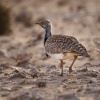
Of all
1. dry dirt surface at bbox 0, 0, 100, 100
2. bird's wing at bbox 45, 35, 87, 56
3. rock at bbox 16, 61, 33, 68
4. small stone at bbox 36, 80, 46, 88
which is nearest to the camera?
dry dirt surface at bbox 0, 0, 100, 100

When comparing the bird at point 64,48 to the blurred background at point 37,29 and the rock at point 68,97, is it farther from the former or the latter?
the blurred background at point 37,29

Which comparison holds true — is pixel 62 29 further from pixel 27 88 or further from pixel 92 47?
pixel 27 88

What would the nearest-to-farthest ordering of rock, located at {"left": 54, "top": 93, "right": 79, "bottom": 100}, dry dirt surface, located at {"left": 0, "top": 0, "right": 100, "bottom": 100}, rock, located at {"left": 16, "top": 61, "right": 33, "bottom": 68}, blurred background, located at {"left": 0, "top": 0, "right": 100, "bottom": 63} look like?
rock, located at {"left": 54, "top": 93, "right": 79, "bottom": 100}, dry dirt surface, located at {"left": 0, "top": 0, "right": 100, "bottom": 100}, rock, located at {"left": 16, "top": 61, "right": 33, "bottom": 68}, blurred background, located at {"left": 0, "top": 0, "right": 100, "bottom": 63}

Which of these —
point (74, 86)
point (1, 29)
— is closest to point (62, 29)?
point (1, 29)

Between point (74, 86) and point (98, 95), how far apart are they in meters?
1.00

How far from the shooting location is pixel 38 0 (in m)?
44.8

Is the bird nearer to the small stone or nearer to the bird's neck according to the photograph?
the bird's neck

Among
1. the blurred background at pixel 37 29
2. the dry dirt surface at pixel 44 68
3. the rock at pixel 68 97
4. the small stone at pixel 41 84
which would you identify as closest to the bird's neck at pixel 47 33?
the dry dirt surface at pixel 44 68

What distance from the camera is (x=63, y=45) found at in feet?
39.1

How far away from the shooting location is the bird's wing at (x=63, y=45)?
11.6 meters

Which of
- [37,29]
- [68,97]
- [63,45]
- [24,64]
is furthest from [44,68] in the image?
[37,29]

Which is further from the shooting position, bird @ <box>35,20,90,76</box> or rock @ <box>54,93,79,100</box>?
bird @ <box>35,20,90,76</box>

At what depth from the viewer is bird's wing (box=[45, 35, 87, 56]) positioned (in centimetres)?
1162

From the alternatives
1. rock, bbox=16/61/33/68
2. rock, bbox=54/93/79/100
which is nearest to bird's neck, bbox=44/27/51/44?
rock, bbox=16/61/33/68
